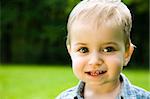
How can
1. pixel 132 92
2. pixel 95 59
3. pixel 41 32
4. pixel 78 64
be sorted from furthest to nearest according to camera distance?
1. pixel 41 32
2. pixel 132 92
3. pixel 78 64
4. pixel 95 59

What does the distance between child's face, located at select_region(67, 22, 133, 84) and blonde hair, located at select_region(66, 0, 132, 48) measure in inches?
1.7

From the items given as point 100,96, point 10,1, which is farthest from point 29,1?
point 100,96

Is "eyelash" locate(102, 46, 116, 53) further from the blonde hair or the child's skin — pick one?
the blonde hair

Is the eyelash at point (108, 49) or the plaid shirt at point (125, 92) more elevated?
the eyelash at point (108, 49)

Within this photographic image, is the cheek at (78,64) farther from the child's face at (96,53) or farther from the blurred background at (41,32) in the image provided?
the blurred background at (41,32)

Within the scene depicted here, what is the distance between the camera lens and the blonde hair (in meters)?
2.90

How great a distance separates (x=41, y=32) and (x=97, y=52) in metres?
19.1

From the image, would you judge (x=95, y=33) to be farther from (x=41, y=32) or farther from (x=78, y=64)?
(x=41, y=32)

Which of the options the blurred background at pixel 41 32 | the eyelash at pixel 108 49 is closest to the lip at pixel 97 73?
the eyelash at pixel 108 49

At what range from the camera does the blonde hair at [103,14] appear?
2.90 metres

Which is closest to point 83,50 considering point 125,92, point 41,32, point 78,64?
point 78,64

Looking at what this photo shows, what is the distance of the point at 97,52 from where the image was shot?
9.45 feet

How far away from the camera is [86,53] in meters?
2.91

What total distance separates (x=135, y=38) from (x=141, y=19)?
3.18ft
